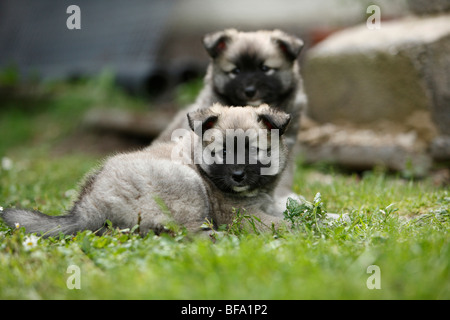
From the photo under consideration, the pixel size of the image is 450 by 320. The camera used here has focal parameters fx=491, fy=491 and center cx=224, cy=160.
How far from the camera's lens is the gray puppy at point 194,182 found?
107 inches

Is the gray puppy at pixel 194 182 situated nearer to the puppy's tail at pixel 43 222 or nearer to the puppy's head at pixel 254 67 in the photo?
the puppy's tail at pixel 43 222

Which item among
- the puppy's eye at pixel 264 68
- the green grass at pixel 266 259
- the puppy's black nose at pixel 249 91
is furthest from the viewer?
the puppy's eye at pixel 264 68

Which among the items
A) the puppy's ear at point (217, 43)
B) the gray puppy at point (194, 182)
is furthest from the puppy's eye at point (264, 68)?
the gray puppy at point (194, 182)

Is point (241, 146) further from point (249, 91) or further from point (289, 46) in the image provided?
point (289, 46)

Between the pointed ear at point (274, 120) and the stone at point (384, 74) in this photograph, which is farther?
the stone at point (384, 74)

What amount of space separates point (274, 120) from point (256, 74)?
4.17ft

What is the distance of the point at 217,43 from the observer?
13.9ft

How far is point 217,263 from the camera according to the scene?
202cm

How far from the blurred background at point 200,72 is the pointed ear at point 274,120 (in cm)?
210

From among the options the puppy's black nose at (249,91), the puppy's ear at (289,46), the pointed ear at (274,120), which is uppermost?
the puppy's ear at (289,46)

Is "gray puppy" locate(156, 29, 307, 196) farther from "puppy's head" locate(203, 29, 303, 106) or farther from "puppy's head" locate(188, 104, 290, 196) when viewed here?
"puppy's head" locate(188, 104, 290, 196)

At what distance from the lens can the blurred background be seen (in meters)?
5.05

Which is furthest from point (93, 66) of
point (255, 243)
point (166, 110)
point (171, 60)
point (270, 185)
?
point (255, 243)

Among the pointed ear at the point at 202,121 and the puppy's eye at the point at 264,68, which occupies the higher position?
the puppy's eye at the point at 264,68
